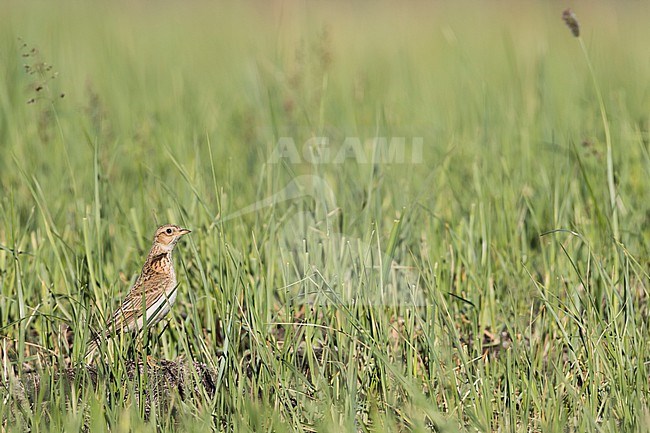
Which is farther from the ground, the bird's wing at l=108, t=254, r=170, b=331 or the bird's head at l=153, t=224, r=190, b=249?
the bird's head at l=153, t=224, r=190, b=249

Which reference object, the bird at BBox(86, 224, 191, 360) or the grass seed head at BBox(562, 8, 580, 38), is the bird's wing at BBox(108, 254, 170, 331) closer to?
the bird at BBox(86, 224, 191, 360)

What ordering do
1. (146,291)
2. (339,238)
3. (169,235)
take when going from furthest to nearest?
(339,238), (169,235), (146,291)

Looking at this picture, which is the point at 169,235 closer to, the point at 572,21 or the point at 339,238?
the point at 339,238

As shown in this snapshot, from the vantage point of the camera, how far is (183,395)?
281 cm

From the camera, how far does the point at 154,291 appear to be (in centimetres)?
312

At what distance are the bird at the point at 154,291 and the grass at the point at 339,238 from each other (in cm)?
9

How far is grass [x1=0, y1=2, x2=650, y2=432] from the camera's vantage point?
258 cm

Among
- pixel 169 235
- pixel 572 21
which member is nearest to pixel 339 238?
pixel 169 235

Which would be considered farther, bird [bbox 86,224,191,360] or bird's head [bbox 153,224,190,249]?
bird's head [bbox 153,224,190,249]

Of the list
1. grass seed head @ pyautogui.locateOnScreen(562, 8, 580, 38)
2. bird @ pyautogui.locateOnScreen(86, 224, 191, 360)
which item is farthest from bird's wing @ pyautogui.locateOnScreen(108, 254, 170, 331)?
grass seed head @ pyautogui.locateOnScreen(562, 8, 580, 38)

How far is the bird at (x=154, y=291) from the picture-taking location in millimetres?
2996

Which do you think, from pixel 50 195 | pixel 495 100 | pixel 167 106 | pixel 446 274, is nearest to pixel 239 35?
pixel 167 106

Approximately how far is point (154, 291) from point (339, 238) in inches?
33.7

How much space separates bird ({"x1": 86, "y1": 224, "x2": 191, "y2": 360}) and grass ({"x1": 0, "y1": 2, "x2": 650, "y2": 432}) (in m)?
0.09
